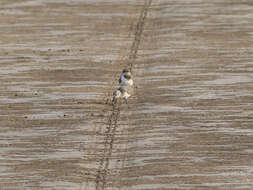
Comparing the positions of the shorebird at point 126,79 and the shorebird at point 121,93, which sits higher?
the shorebird at point 126,79

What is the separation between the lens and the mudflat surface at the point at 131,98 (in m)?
20.8

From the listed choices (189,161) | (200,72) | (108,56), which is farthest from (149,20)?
(189,161)

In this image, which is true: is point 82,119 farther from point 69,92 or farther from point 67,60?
point 67,60

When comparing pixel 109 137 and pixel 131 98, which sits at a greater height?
pixel 131 98

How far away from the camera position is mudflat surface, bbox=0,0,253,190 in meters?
20.8

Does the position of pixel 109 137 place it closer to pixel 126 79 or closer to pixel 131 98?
pixel 131 98

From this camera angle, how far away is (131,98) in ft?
85.4

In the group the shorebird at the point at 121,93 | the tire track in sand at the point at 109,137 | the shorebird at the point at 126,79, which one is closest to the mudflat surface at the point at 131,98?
the tire track in sand at the point at 109,137

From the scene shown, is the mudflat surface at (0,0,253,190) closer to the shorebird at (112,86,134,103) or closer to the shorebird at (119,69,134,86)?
the shorebird at (112,86,134,103)

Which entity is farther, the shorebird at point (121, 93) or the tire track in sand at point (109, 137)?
the shorebird at point (121, 93)

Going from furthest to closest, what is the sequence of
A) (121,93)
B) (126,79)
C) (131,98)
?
(126,79) < (131,98) < (121,93)

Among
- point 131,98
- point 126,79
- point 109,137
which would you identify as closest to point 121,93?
point 131,98

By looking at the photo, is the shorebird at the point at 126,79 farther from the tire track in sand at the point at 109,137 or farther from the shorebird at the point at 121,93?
the tire track in sand at the point at 109,137

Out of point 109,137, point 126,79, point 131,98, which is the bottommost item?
point 109,137
